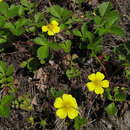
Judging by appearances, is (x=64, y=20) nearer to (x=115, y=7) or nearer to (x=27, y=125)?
(x=115, y=7)

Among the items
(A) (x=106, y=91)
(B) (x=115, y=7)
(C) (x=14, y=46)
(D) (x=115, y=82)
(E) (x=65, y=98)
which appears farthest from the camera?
(B) (x=115, y=7)

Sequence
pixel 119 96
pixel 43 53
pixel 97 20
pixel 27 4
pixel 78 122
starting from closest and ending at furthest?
pixel 78 122, pixel 119 96, pixel 43 53, pixel 97 20, pixel 27 4

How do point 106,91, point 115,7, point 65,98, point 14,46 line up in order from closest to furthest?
point 65,98, point 106,91, point 14,46, point 115,7

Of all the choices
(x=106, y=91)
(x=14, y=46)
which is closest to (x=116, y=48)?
(x=106, y=91)

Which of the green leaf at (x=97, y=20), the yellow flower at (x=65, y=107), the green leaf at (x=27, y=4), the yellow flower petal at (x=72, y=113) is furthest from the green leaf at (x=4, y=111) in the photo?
the green leaf at (x=27, y=4)

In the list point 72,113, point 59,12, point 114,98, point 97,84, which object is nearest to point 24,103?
point 72,113

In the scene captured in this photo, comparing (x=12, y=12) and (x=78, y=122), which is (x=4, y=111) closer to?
(x=78, y=122)

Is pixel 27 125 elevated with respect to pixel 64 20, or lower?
lower

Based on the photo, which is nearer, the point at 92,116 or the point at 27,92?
the point at 92,116

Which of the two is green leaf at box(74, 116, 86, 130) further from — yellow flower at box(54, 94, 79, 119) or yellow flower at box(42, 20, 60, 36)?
yellow flower at box(42, 20, 60, 36)
